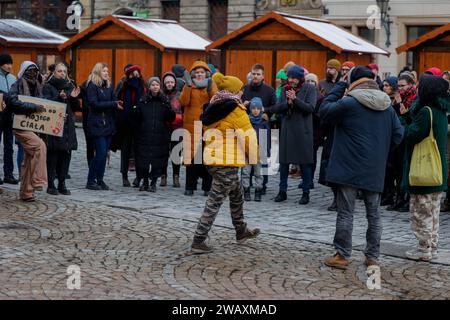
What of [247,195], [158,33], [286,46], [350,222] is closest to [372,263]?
[350,222]

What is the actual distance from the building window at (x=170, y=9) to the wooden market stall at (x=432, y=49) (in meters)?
17.0

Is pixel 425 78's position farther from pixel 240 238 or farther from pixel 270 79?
pixel 270 79

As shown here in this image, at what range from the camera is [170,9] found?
35.7 m

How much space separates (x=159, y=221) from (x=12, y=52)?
14.8 metres

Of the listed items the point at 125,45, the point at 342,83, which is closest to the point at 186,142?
the point at 342,83

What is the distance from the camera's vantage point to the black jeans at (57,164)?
13352mm

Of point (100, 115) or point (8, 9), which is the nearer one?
point (100, 115)

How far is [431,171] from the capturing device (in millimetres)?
9398

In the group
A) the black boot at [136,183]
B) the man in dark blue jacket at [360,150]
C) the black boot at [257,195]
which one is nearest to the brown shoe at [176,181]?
the black boot at [136,183]

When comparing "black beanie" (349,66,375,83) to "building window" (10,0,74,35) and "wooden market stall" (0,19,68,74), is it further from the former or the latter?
"building window" (10,0,74,35)

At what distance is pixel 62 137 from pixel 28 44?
12534mm

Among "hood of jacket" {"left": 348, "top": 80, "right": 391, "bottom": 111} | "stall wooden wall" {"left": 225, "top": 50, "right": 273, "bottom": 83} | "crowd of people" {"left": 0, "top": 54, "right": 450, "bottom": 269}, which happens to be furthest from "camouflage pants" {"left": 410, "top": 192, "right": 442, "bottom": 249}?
"stall wooden wall" {"left": 225, "top": 50, "right": 273, "bottom": 83}

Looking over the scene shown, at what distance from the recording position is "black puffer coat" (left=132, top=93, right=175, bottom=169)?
14.0 metres

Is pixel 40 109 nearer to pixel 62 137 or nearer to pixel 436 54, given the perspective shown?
pixel 62 137
